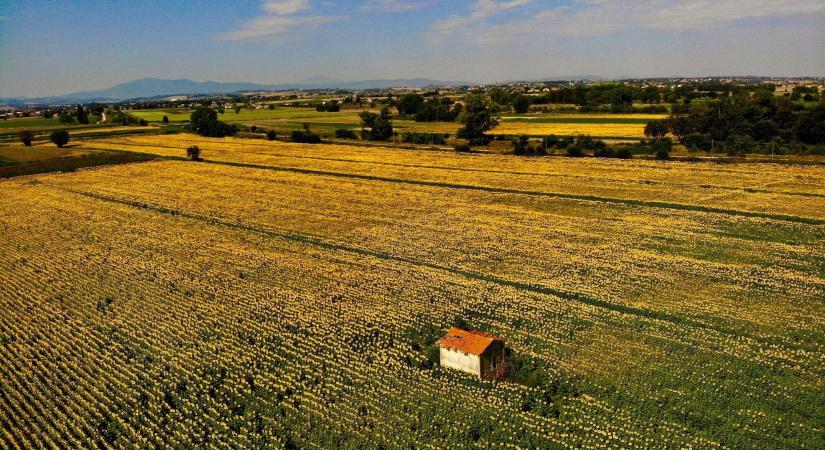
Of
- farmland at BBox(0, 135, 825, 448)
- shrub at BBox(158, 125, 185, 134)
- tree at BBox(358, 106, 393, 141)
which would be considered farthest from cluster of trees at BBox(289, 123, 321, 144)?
farmland at BBox(0, 135, 825, 448)

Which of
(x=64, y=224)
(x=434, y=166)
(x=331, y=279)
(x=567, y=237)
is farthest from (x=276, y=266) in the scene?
(x=434, y=166)

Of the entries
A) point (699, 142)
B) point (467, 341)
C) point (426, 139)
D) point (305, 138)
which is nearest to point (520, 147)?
point (426, 139)

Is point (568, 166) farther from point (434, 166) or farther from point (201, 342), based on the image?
point (201, 342)

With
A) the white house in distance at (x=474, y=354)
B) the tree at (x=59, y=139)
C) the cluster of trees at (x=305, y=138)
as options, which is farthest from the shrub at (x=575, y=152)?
the tree at (x=59, y=139)

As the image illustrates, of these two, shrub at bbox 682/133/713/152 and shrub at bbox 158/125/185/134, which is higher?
shrub at bbox 158/125/185/134

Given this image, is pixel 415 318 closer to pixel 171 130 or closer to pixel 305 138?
pixel 305 138

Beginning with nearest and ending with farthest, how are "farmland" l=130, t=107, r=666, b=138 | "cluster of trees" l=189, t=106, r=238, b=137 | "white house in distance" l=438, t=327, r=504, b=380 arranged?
"white house in distance" l=438, t=327, r=504, b=380, "farmland" l=130, t=107, r=666, b=138, "cluster of trees" l=189, t=106, r=238, b=137

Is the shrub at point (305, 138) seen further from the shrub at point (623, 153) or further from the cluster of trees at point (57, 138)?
the shrub at point (623, 153)

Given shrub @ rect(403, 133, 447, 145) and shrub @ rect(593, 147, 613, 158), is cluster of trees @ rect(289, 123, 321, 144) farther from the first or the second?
shrub @ rect(593, 147, 613, 158)
